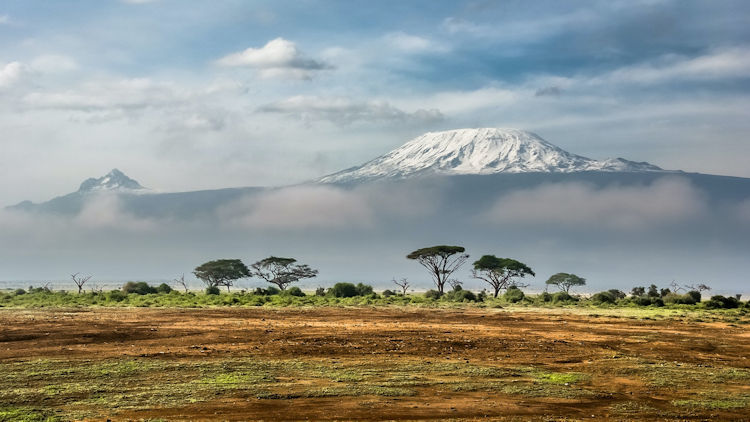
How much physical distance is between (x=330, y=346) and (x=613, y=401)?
503 inches

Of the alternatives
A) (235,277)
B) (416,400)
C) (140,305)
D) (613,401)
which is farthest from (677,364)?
(235,277)

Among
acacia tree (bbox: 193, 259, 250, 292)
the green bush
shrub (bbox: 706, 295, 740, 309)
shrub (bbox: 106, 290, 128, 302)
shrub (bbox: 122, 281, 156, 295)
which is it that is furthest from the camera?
acacia tree (bbox: 193, 259, 250, 292)

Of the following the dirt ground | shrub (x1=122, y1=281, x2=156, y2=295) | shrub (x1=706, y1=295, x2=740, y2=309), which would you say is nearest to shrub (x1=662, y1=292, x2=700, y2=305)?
shrub (x1=706, y1=295, x2=740, y2=309)

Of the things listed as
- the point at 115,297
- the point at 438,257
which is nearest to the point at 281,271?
the point at 438,257

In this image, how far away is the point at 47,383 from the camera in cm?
2000

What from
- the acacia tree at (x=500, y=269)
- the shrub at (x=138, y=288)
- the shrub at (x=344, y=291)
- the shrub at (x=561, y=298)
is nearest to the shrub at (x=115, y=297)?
the shrub at (x=138, y=288)

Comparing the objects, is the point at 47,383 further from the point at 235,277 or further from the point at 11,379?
the point at 235,277

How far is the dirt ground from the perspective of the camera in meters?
17.3

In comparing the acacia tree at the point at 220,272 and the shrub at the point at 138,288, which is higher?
the acacia tree at the point at 220,272

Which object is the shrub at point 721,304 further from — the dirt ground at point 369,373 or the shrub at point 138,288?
the shrub at point 138,288

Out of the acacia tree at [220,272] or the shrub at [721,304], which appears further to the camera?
the acacia tree at [220,272]

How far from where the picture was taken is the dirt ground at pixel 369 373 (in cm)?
1731

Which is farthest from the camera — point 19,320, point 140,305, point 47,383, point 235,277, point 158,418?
point 235,277

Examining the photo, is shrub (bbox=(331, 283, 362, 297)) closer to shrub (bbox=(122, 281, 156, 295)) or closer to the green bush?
the green bush
